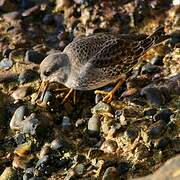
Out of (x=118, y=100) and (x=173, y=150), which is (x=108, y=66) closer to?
(x=118, y=100)

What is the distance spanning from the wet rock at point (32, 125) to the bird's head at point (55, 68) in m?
0.67

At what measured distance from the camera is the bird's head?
861cm

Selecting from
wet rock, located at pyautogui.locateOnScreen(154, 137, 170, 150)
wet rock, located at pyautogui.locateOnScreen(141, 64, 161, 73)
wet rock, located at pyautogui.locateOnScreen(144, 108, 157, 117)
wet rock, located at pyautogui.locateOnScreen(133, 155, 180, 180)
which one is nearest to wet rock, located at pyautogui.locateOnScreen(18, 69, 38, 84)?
wet rock, located at pyautogui.locateOnScreen(141, 64, 161, 73)

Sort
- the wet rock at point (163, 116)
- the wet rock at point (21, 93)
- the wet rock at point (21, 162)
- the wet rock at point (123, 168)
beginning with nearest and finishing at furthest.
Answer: the wet rock at point (123, 168) → the wet rock at point (21, 162) → the wet rock at point (163, 116) → the wet rock at point (21, 93)

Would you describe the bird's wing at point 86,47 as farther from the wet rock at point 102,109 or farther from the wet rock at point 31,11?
the wet rock at point 31,11

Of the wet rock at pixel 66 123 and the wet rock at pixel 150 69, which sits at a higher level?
the wet rock at pixel 150 69

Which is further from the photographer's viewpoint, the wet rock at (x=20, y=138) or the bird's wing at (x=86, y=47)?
the bird's wing at (x=86, y=47)

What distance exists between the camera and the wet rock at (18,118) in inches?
329

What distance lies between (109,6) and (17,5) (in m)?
1.53

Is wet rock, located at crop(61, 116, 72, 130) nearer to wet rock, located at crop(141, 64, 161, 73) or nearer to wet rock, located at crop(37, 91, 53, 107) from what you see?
wet rock, located at crop(37, 91, 53, 107)

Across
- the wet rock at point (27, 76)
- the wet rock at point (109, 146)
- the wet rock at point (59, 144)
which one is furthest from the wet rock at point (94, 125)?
the wet rock at point (27, 76)

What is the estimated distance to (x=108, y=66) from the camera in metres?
8.45

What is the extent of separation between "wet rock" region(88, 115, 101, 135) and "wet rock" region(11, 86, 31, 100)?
1.12 m

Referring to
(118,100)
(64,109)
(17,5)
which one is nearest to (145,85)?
(118,100)
